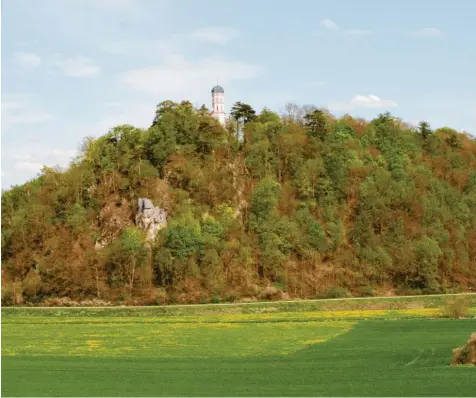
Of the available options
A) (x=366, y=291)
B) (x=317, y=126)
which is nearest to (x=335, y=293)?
(x=366, y=291)

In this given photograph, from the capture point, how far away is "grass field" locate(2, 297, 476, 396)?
27.0 m

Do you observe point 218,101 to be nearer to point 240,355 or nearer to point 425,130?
point 425,130

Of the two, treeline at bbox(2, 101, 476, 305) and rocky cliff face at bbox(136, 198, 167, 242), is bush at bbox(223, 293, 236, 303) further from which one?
rocky cliff face at bbox(136, 198, 167, 242)

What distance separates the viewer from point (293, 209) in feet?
302

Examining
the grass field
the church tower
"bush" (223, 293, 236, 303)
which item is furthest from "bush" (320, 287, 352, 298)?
the church tower

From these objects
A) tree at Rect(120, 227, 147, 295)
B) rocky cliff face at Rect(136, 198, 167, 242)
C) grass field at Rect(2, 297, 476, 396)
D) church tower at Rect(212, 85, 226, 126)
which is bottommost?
grass field at Rect(2, 297, 476, 396)

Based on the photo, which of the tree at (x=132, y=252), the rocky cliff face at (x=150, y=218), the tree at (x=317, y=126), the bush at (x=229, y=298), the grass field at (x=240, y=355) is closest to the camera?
the grass field at (x=240, y=355)

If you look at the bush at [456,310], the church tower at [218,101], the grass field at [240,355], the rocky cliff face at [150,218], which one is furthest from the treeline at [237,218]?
the bush at [456,310]

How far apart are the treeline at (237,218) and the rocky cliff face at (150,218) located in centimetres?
130

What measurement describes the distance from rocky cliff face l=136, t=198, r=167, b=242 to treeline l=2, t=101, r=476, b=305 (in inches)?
51.3

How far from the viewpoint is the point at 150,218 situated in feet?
286

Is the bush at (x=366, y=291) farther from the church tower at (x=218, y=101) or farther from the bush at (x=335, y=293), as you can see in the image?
the church tower at (x=218, y=101)

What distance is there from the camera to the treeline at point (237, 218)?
271 feet

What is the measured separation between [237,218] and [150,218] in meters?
10.9
